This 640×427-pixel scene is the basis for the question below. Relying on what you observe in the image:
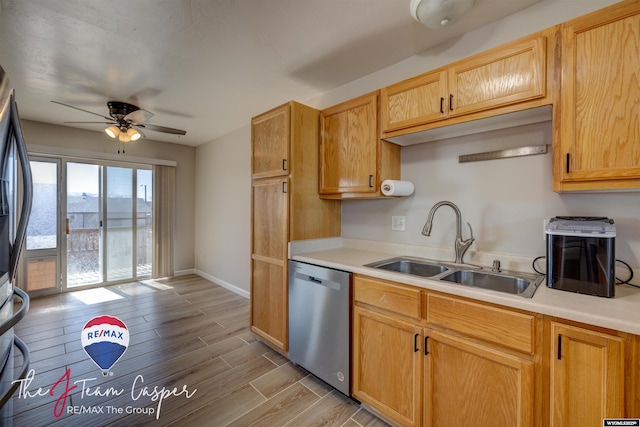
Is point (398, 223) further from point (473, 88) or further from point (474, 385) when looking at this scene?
point (474, 385)

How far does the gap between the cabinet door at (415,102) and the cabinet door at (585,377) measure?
1279 millimetres

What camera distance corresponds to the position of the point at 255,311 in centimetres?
261

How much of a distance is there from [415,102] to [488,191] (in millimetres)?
774

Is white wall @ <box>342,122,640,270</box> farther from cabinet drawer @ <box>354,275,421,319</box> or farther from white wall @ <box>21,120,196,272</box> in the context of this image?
white wall @ <box>21,120,196,272</box>

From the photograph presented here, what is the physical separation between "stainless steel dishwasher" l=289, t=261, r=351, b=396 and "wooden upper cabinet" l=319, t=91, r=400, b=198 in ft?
2.32

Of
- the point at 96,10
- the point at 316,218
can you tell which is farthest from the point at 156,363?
the point at 96,10

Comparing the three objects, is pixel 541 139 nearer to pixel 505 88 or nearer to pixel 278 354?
pixel 505 88

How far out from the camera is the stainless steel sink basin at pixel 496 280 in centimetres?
149

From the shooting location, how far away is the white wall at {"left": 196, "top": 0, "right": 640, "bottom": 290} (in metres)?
1.45

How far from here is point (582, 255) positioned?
1.22 metres

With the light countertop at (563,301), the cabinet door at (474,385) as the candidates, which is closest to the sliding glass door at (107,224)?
the light countertop at (563,301)

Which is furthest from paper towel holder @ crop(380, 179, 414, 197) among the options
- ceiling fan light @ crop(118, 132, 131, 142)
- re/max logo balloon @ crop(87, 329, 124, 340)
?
ceiling fan light @ crop(118, 132, 131, 142)

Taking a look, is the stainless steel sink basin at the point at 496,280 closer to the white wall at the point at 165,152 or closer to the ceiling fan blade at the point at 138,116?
the ceiling fan blade at the point at 138,116

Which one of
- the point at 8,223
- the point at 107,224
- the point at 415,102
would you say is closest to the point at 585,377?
the point at 415,102
